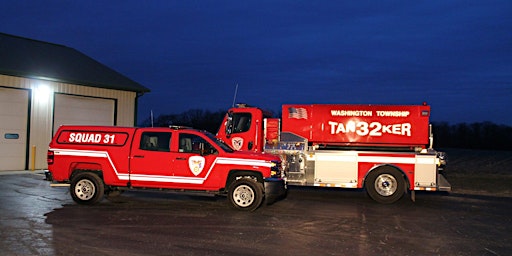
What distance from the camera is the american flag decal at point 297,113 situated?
14.3m

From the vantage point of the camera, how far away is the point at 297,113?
14328mm

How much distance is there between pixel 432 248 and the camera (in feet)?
26.3

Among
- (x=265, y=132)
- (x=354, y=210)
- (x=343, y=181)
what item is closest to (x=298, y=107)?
(x=265, y=132)

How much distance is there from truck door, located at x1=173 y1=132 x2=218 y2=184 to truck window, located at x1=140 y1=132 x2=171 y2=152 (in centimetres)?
43

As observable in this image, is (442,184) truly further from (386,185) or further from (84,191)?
(84,191)

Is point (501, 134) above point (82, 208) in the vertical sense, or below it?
above

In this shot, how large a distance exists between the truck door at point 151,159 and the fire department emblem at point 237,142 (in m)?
3.01

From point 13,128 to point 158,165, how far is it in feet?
35.6

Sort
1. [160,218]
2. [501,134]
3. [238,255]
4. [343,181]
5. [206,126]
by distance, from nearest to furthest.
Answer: [238,255], [160,218], [343,181], [206,126], [501,134]

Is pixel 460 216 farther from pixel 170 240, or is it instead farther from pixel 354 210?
pixel 170 240

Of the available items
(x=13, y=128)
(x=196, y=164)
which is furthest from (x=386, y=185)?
(x=13, y=128)

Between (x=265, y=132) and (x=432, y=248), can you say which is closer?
(x=432, y=248)

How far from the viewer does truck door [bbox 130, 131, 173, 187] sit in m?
11.8

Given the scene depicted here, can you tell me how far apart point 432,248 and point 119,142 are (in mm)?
7410
